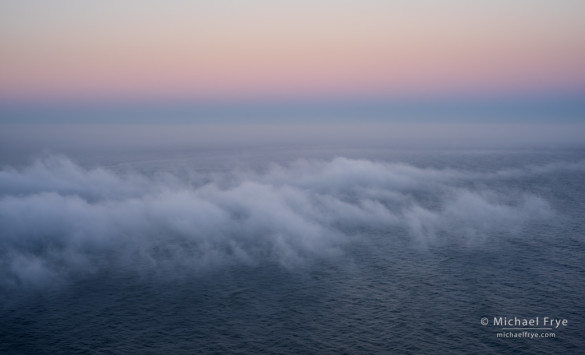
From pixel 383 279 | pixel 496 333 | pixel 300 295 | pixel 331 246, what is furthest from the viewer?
pixel 331 246

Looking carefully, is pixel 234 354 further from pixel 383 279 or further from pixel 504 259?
pixel 504 259

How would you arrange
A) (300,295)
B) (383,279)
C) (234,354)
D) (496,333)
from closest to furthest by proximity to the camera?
(234,354) < (496,333) < (300,295) < (383,279)

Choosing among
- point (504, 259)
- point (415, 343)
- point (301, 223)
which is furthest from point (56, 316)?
point (504, 259)

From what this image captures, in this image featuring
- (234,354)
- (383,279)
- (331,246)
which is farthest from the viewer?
(331,246)

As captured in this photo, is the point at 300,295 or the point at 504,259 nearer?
the point at 300,295

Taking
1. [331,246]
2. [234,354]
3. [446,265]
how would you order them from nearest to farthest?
[234,354] → [446,265] → [331,246]

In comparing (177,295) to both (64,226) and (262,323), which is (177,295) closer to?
(262,323)

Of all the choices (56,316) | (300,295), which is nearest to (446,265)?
(300,295)

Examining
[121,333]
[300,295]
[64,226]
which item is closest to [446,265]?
[300,295]

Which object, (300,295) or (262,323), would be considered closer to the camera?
(262,323)
